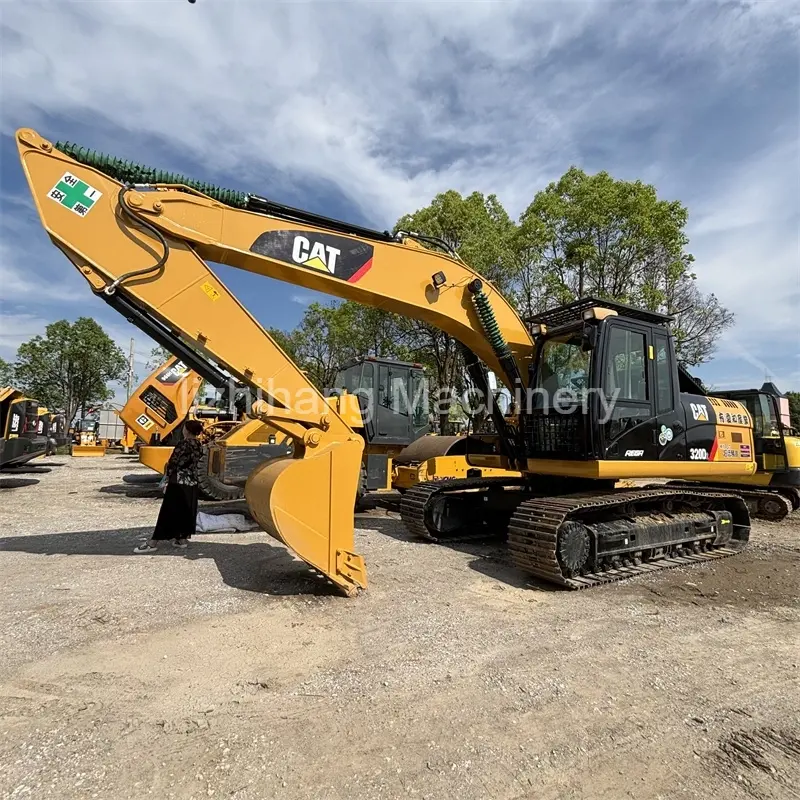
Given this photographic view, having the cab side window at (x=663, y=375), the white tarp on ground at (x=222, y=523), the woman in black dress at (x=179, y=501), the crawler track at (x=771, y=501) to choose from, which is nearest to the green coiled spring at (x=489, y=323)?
the cab side window at (x=663, y=375)

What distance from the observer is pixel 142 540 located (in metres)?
7.42

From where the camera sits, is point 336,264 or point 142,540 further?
point 142,540

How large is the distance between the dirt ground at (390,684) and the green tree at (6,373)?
128 feet

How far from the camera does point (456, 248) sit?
67.9 feet

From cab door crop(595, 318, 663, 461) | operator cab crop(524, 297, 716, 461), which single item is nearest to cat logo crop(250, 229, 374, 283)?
operator cab crop(524, 297, 716, 461)

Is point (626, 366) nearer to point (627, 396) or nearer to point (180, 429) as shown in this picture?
point (627, 396)

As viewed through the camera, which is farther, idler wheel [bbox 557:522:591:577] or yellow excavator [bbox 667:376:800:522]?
yellow excavator [bbox 667:376:800:522]

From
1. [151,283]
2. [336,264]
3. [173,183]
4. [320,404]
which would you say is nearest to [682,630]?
[320,404]

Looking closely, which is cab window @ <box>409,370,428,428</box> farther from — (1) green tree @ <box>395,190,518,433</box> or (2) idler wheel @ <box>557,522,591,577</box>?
(1) green tree @ <box>395,190,518,433</box>

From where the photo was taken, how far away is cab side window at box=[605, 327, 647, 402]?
20.1 feet

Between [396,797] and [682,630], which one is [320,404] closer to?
[396,797]

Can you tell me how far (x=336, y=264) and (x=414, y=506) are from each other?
354 centimetres

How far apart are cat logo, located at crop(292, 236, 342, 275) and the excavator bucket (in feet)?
5.57

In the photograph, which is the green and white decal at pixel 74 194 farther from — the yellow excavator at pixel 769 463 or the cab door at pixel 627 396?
the yellow excavator at pixel 769 463
